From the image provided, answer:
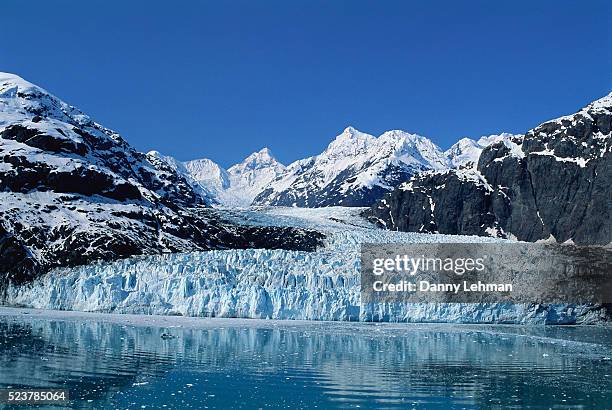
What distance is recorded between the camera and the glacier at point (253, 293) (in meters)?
47.1

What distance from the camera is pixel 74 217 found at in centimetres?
7350

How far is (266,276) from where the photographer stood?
1929 inches

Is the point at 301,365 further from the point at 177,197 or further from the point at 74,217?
the point at 177,197

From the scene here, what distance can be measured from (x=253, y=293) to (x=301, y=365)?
2000cm

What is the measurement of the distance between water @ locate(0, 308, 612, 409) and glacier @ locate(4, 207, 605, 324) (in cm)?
436

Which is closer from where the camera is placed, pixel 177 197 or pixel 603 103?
pixel 603 103

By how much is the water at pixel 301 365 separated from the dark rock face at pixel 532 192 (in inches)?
3822

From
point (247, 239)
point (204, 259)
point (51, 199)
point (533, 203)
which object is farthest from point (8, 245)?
point (533, 203)

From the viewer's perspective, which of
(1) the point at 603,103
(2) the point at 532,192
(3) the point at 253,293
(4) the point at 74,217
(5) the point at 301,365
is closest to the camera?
(5) the point at 301,365

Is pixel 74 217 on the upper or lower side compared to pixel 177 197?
lower

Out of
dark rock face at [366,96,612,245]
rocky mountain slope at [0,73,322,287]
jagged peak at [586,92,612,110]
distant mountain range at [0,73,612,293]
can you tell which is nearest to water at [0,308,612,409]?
rocky mountain slope at [0,73,322,287]

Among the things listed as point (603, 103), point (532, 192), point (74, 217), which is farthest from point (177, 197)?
point (603, 103)

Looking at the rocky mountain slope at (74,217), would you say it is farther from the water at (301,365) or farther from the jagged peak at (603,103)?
the jagged peak at (603,103)

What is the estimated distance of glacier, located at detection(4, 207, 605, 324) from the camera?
47.1 m
